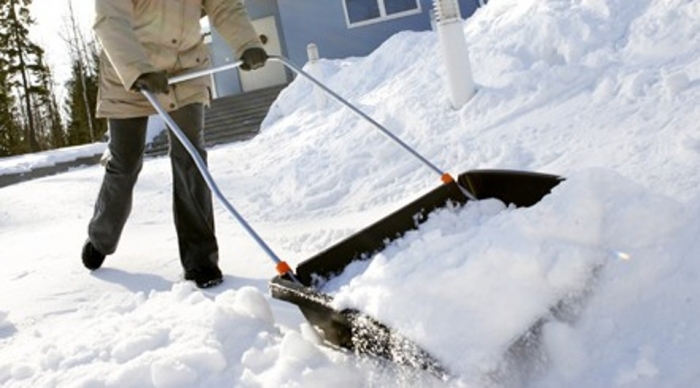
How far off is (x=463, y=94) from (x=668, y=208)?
3210mm

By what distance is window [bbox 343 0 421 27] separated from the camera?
55.9 feet

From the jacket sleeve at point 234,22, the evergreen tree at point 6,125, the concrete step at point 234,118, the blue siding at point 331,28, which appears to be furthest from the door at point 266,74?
the evergreen tree at point 6,125

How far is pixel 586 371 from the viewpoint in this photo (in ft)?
5.45

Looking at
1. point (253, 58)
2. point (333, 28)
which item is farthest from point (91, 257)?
point (333, 28)

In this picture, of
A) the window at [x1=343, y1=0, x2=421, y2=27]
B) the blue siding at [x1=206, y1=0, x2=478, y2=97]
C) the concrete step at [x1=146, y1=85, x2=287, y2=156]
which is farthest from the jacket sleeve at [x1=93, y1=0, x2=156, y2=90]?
the window at [x1=343, y1=0, x2=421, y2=27]

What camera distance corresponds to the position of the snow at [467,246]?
1.68m

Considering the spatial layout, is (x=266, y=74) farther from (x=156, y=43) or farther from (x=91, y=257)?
(x=156, y=43)

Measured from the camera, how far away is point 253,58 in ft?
10.6

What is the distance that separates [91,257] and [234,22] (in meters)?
1.60

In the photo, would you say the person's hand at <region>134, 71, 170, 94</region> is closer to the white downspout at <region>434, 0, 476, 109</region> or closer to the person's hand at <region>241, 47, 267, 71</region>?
the person's hand at <region>241, 47, 267, 71</region>

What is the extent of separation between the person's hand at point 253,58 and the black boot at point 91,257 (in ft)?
4.61

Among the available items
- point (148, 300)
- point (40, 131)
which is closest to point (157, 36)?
point (148, 300)

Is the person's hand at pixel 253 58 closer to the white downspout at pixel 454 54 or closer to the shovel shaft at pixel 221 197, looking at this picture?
the shovel shaft at pixel 221 197

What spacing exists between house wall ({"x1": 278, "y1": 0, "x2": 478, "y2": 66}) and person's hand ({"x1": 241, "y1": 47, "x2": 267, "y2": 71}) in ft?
46.6
